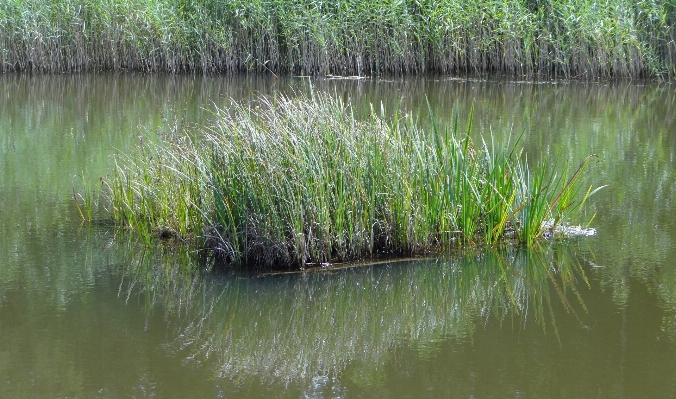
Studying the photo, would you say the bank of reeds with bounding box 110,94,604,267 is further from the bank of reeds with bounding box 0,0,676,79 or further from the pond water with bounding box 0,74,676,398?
the bank of reeds with bounding box 0,0,676,79

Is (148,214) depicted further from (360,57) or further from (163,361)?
(360,57)

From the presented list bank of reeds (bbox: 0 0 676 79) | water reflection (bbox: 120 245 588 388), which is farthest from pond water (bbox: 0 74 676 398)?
bank of reeds (bbox: 0 0 676 79)

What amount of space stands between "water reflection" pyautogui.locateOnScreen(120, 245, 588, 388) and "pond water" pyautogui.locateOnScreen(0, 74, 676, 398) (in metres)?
0.01

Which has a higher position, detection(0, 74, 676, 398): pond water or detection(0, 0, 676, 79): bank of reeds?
detection(0, 0, 676, 79): bank of reeds

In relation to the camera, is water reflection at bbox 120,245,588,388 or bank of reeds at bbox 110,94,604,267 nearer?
water reflection at bbox 120,245,588,388

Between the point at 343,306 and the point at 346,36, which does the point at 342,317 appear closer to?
the point at 343,306

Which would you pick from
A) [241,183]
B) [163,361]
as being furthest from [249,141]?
[163,361]

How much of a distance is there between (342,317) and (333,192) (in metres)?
0.97

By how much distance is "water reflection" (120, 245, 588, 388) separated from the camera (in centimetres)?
379

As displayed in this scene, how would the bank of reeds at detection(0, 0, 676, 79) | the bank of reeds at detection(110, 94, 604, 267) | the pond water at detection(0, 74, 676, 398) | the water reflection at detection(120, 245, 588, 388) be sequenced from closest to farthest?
the pond water at detection(0, 74, 676, 398)
the water reflection at detection(120, 245, 588, 388)
the bank of reeds at detection(110, 94, 604, 267)
the bank of reeds at detection(0, 0, 676, 79)

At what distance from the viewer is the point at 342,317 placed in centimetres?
427

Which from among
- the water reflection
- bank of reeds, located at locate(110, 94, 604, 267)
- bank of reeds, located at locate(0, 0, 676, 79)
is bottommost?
the water reflection

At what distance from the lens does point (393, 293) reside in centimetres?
459

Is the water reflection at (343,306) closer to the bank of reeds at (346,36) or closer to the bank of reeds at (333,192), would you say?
the bank of reeds at (333,192)
